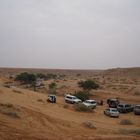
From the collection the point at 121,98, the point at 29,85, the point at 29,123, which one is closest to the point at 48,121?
the point at 29,123

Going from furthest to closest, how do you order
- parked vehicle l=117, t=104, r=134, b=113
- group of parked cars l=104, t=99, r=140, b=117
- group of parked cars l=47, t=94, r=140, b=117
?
parked vehicle l=117, t=104, r=134, b=113 → group of parked cars l=47, t=94, r=140, b=117 → group of parked cars l=104, t=99, r=140, b=117

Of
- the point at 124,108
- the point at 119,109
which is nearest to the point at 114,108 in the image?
the point at 119,109

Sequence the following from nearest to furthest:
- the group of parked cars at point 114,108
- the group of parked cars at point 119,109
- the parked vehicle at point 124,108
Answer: the group of parked cars at point 119,109
the group of parked cars at point 114,108
the parked vehicle at point 124,108

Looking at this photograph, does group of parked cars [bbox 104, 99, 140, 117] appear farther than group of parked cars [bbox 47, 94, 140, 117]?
No

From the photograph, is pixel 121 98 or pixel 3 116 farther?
pixel 121 98

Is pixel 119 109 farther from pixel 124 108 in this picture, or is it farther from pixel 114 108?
pixel 114 108

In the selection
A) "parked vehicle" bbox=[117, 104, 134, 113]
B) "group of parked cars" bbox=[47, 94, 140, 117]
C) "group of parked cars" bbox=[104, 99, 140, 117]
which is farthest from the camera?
"parked vehicle" bbox=[117, 104, 134, 113]

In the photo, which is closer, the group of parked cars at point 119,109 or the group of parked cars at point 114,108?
the group of parked cars at point 119,109

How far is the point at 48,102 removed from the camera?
132 feet

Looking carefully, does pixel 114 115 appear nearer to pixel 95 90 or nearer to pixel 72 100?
pixel 72 100

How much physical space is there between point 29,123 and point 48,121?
2.86 meters

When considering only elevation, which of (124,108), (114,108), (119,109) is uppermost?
(114,108)

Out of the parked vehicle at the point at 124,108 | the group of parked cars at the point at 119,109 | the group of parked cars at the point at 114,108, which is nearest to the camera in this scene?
the group of parked cars at the point at 119,109

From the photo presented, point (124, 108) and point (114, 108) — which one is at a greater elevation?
point (114, 108)
